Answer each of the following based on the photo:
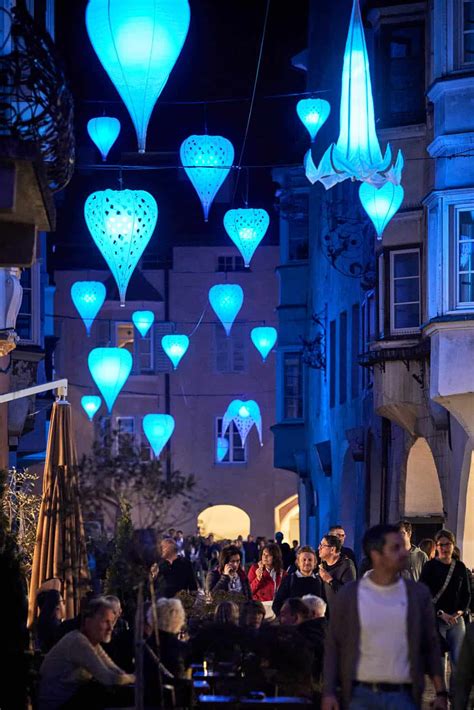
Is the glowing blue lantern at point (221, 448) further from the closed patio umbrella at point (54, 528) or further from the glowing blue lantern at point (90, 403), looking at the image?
the closed patio umbrella at point (54, 528)

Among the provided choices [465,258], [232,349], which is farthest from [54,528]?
[232,349]

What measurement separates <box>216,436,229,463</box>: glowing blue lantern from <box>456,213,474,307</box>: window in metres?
39.5

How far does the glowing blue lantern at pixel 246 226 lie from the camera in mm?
33094

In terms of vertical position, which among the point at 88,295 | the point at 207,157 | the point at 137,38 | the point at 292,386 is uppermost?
the point at 88,295

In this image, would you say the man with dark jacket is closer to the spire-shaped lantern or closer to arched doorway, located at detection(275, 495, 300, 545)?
the spire-shaped lantern

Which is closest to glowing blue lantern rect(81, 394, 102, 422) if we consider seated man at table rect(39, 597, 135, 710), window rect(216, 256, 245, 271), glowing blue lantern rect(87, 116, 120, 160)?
window rect(216, 256, 245, 271)

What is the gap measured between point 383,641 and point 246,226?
962 inches

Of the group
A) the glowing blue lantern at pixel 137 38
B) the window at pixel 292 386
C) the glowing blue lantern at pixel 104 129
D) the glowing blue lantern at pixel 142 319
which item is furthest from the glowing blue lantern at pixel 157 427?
the glowing blue lantern at pixel 137 38

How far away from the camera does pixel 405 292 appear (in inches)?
1137

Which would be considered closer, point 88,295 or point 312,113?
point 312,113

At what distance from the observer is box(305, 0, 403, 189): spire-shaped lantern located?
17.0 meters

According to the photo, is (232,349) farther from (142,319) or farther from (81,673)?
(81,673)

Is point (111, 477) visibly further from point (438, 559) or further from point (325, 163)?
point (325, 163)

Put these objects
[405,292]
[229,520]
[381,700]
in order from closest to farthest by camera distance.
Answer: [381,700] < [405,292] < [229,520]
